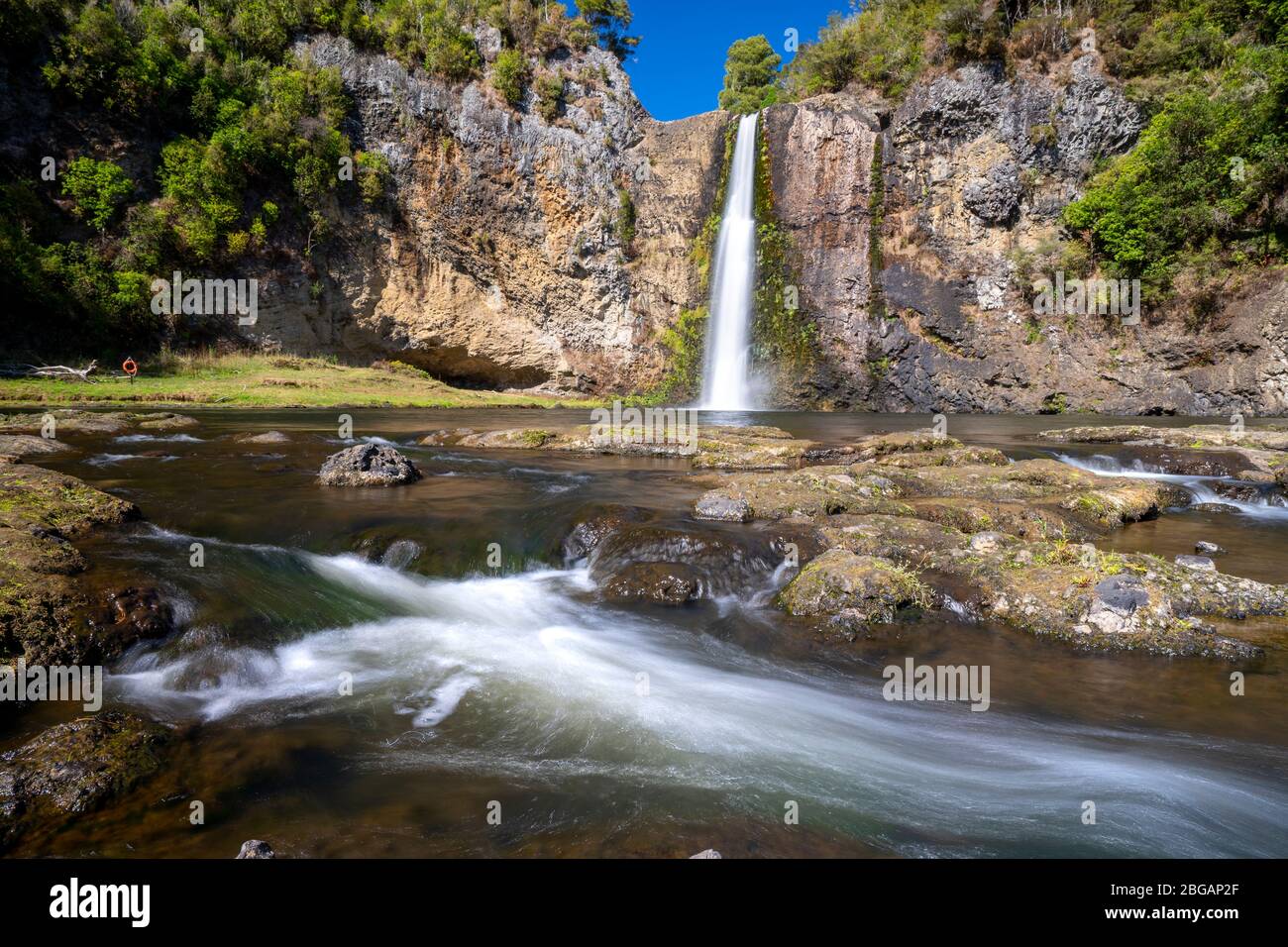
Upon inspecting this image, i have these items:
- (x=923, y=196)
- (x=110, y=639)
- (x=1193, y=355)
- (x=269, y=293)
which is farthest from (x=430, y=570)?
(x=923, y=196)

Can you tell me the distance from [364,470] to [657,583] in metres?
6.79

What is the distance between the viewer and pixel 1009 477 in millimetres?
10484

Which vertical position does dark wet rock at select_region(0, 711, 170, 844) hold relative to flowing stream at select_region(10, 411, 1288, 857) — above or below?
above

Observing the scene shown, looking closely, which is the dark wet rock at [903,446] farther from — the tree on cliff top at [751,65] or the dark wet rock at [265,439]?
the tree on cliff top at [751,65]

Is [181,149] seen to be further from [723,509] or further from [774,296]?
[723,509]

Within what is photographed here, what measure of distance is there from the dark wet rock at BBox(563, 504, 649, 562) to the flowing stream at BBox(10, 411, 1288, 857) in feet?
0.98

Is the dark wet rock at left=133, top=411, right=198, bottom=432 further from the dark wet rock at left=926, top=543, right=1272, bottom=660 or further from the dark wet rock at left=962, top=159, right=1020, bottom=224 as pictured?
the dark wet rock at left=962, top=159, right=1020, bottom=224

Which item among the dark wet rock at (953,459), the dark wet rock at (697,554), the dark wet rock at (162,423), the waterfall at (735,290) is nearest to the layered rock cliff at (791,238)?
the waterfall at (735,290)

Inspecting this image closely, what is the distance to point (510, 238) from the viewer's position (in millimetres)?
39219

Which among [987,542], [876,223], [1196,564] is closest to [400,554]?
[987,542]

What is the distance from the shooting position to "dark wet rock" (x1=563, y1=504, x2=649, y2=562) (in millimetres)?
8203

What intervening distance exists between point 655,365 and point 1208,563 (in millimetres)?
36481

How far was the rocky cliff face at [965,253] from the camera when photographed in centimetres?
3056

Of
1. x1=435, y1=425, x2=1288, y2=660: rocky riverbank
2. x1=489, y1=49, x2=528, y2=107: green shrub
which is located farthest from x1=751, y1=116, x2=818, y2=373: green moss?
x1=435, y1=425, x2=1288, y2=660: rocky riverbank
